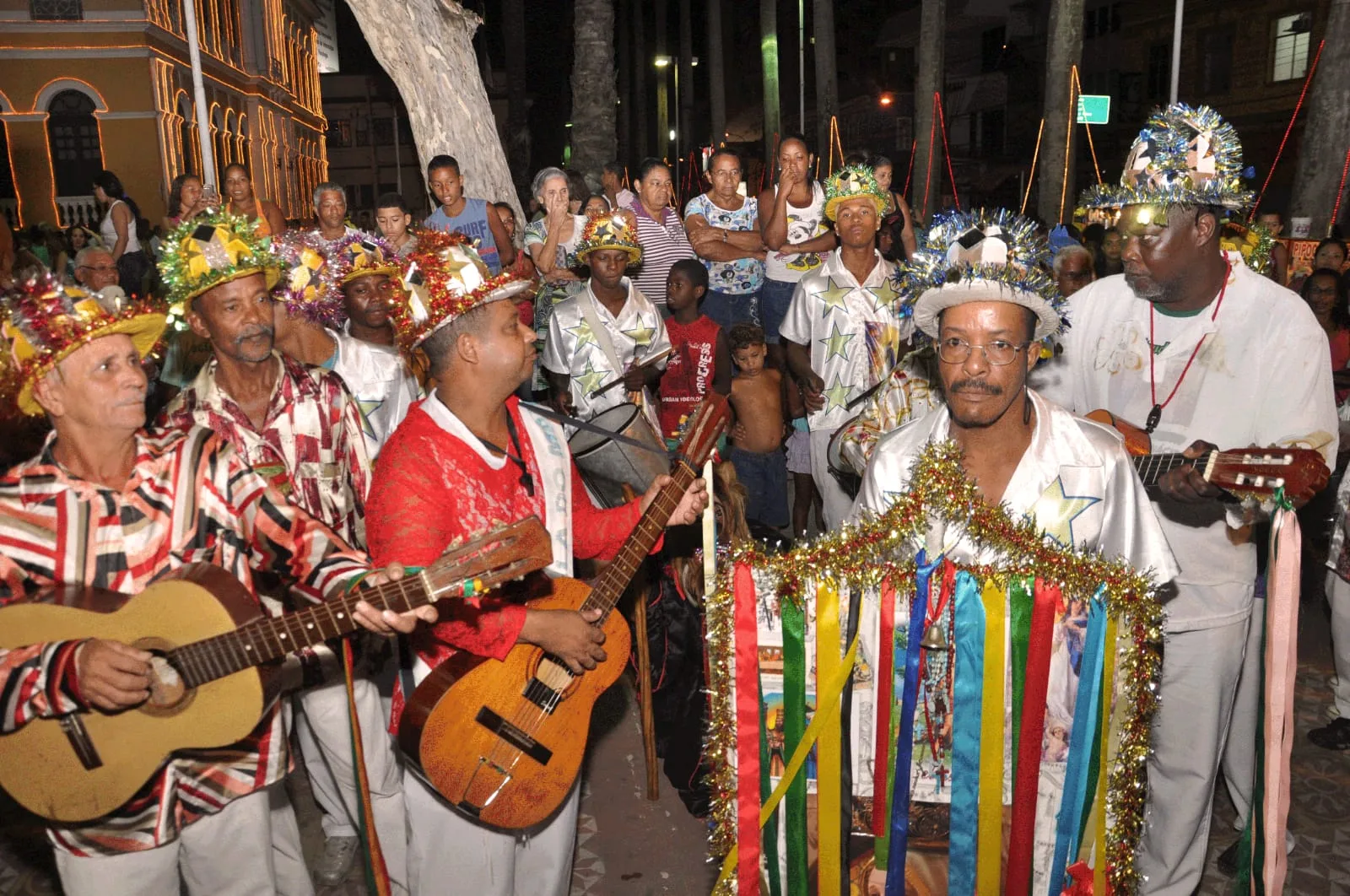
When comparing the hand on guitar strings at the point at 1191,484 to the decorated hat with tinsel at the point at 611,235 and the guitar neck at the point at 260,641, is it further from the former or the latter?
the decorated hat with tinsel at the point at 611,235

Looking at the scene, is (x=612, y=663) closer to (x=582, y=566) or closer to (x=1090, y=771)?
(x=1090, y=771)

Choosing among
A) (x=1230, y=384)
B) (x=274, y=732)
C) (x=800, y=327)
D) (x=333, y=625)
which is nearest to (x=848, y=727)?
(x=333, y=625)

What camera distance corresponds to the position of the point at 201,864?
326 centimetres

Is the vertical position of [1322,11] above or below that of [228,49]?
below

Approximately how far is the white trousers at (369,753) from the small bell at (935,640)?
95.2 inches

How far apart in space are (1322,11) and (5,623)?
1500 inches

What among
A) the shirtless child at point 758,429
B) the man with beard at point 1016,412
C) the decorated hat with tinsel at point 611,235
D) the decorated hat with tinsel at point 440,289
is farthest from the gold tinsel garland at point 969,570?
the shirtless child at point 758,429

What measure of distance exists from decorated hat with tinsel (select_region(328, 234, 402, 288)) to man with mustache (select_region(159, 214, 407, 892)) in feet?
4.09

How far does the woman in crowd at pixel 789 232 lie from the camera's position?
8.82m

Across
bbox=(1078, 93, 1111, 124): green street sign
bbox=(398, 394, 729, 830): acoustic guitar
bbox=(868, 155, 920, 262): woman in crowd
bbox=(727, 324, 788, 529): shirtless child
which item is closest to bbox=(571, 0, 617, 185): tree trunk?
bbox=(868, 155, 920, 262): woman in crowd

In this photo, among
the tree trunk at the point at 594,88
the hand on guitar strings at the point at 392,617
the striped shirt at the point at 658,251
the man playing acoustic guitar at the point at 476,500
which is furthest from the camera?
the tree trunk at the point at 594,88

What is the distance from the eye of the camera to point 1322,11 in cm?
3119

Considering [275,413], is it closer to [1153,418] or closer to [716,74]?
[1153,418]

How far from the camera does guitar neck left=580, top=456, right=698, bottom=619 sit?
3.51 m
